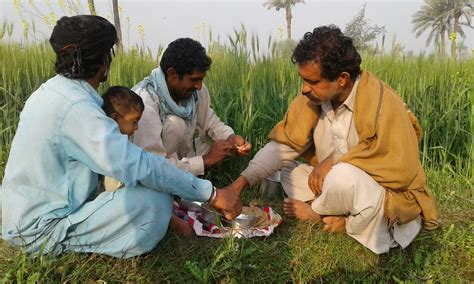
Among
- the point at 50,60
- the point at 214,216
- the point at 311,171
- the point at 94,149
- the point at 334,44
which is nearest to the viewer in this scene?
the point at 94,149

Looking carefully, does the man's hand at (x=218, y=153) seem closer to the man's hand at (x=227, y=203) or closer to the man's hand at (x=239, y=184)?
the man's hand at (x=239, y=184)

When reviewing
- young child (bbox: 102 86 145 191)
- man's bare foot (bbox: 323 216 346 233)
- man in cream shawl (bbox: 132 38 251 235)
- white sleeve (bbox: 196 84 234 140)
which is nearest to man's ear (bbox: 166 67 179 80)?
man in cream shawl (bbox: 132 38 251 235)

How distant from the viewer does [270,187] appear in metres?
3.08

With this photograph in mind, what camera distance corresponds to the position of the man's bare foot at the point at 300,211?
103 inches

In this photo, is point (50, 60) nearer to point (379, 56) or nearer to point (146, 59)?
point (146, 59)

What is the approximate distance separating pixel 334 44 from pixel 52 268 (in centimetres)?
164

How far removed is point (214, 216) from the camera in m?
2.50

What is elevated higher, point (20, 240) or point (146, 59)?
point (146, 59)

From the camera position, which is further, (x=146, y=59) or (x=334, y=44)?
(x=146, y=59)

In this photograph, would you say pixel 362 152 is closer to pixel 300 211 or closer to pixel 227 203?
pixel 300 211

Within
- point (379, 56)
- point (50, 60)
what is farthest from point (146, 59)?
point (379, 56)

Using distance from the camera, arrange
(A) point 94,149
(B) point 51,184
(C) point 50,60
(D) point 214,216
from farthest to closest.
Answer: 1. (C) point 50,60
2. (D) point 214,216
3. (B) point 51,184
4. (A) point 94,149

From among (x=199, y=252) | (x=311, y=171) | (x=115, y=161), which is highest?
(x=115, y=161)

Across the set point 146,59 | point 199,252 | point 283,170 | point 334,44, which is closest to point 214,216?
point 199,252
